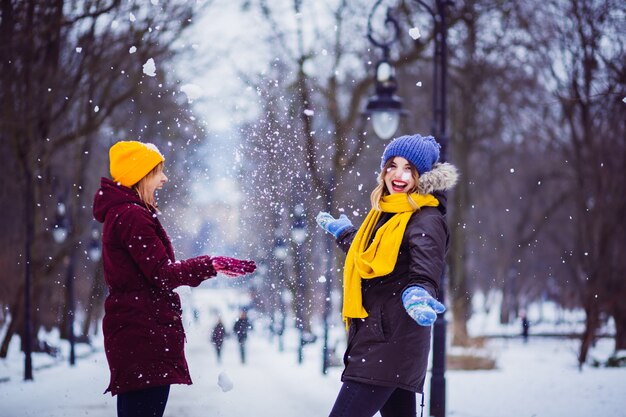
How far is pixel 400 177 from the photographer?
3.90m

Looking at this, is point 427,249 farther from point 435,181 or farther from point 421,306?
point 435,181

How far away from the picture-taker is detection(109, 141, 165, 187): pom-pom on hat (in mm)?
3836

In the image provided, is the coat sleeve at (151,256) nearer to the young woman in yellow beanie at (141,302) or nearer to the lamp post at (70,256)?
the young woman in yellow beanie at (141,302)

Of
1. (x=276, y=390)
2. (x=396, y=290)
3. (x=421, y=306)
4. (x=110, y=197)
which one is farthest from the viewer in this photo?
(x=276, y=390)

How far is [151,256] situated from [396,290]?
3.38ft

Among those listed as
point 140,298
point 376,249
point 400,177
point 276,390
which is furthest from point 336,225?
point 276,390

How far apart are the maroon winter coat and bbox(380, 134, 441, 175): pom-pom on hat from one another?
100 cm

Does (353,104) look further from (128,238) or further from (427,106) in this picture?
(128,238)

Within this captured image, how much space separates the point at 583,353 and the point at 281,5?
28.8 feet

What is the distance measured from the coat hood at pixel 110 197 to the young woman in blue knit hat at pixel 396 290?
999mm

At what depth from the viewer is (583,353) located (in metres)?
15.8

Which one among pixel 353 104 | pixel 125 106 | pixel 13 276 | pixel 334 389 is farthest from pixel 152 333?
pixel 125 106

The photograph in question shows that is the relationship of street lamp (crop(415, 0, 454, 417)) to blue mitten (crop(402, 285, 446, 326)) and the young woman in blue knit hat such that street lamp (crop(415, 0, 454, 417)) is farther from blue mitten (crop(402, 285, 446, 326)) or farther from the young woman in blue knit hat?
blue mitten (crop(402, 285, 446, 326))

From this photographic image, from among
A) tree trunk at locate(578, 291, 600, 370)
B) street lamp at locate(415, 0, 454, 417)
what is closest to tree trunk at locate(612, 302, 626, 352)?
tree trunk at locate(578, 291, 600, 370)
